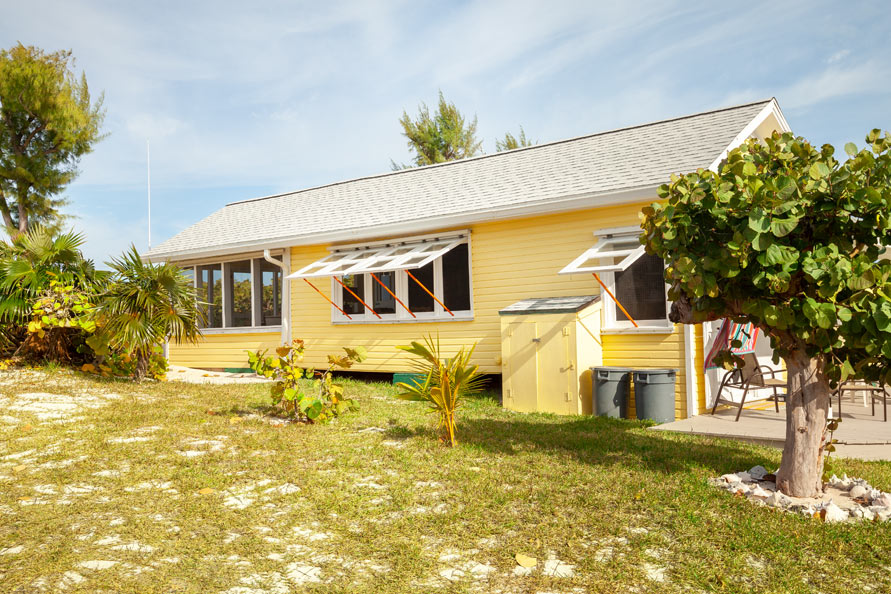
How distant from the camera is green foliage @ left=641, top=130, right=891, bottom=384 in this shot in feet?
13.1

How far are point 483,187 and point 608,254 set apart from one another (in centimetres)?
381

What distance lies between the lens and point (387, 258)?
35.4ft

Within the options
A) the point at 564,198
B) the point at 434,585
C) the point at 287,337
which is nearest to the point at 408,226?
the point at 564,198

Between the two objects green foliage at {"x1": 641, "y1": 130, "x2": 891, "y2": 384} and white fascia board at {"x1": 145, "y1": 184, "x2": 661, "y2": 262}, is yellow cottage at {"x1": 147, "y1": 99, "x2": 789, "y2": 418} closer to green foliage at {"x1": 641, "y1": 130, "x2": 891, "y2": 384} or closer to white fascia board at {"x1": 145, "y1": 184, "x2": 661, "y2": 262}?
white fascia board at {"x1": 145, "y1": 184, "x2": 661, "y2": 262}

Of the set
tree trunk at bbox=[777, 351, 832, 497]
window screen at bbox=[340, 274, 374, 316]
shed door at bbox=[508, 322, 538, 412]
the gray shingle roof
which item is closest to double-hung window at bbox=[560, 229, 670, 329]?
the gray shingle roof

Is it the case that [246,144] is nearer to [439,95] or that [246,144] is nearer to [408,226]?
[439,95]

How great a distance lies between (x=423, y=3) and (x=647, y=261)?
839cm

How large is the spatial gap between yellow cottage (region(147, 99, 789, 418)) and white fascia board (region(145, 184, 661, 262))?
28 mm

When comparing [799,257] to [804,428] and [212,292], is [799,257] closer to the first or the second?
[804,428]

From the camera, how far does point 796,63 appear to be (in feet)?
59.0

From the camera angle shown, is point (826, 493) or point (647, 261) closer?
point (826, 493)

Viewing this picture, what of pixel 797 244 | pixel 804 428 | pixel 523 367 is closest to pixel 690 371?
pixel 523 367

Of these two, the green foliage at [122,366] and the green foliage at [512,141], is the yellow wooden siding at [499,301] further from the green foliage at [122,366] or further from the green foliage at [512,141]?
the green foliage at [512,141]

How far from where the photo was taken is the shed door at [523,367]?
874 cm
